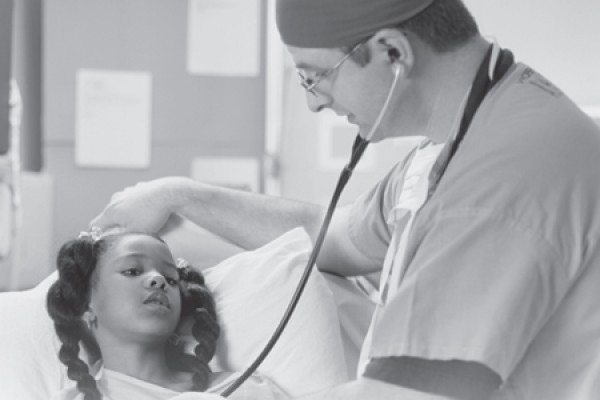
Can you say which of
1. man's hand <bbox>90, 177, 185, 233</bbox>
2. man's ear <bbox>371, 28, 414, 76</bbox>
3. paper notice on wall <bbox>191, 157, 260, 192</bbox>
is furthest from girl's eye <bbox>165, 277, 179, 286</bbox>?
paper notice on wall <bbox>191, 157, 260, 192</bbox>

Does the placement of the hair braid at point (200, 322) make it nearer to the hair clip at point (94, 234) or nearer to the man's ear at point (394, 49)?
the hair clip at point (94, 234)

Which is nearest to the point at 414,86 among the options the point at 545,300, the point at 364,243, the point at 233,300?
the point at 545,300

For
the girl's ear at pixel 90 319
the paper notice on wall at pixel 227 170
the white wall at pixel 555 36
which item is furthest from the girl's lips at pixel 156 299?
the paper notice on wall at pixel 227 170

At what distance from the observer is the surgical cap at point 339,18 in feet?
3.64

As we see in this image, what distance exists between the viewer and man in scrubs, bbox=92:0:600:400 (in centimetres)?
97

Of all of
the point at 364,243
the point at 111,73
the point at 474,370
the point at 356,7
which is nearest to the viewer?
the point at 474,370

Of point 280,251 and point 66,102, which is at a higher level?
point 66,102

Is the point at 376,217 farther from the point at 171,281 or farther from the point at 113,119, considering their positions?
the point at 113,119

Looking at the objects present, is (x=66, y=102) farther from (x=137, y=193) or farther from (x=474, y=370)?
(x=474, y=370)

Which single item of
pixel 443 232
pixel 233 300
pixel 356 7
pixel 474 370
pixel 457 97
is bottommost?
pixel 233 300

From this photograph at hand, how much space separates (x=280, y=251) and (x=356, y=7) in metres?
0.62

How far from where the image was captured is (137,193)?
166 cm

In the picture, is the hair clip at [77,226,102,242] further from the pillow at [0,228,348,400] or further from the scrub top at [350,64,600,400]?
the scrub top at [350,64,600,400]

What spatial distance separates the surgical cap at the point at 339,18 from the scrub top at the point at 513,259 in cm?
15
